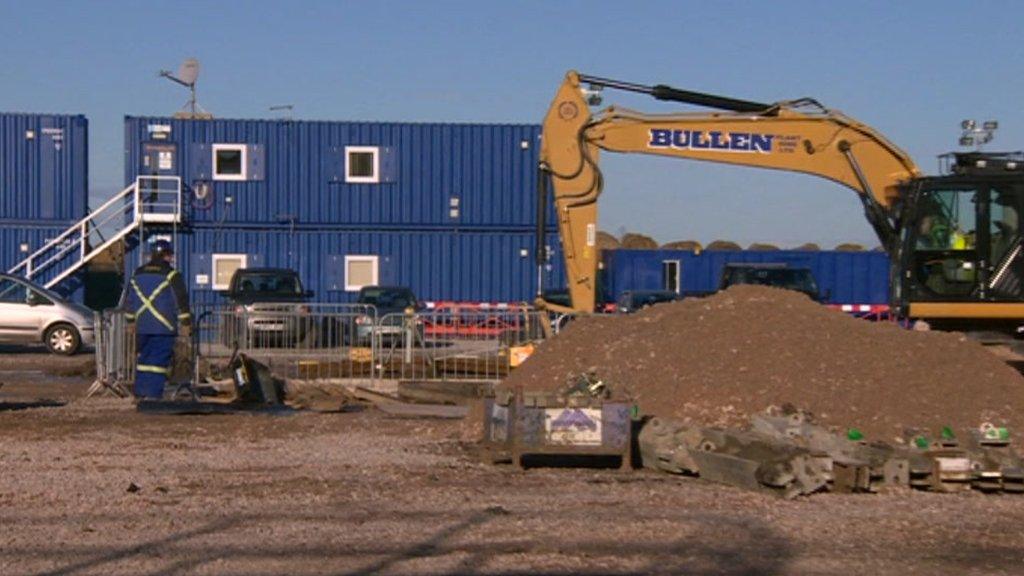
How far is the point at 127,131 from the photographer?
124 ft

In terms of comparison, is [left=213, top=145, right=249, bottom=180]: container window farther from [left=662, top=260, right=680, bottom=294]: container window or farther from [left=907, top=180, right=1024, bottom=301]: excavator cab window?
[left=907, top=180, right=1024, bottom=301]: excavator cab window

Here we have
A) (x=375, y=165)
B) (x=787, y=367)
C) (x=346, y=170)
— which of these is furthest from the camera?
(x=375, y=165)

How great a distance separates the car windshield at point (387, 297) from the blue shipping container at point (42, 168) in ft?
27.0

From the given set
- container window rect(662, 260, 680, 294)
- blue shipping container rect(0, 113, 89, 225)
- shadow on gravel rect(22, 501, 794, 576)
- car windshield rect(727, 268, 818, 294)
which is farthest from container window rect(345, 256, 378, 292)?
shadow on gravel rect(22, 501, 794, 576)

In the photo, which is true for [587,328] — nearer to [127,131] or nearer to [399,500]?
[399,500]

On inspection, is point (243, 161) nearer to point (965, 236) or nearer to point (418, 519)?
point (965, 236)

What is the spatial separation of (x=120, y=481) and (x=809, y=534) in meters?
5.22

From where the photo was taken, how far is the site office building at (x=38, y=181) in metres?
37.6

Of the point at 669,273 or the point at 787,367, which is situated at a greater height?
the point at 669,273

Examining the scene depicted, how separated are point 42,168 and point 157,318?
2232cm

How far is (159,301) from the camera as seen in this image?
17.1m

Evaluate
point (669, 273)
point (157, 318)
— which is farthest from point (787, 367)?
point (669, 273)

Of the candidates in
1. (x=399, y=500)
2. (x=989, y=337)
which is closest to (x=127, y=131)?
(x=989, y=337)

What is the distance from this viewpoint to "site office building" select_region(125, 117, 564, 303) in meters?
38.0
